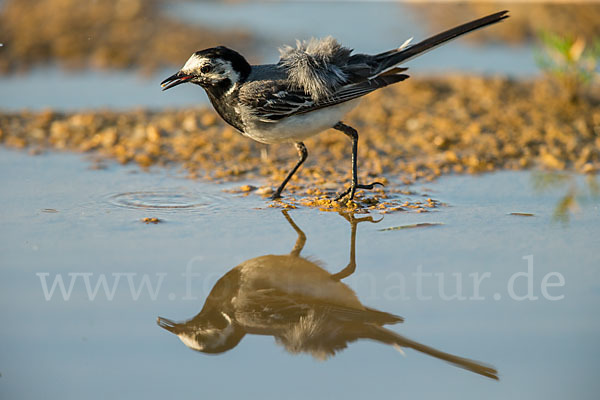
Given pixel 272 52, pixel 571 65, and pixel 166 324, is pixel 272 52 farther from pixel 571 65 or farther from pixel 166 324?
pixel 166 324

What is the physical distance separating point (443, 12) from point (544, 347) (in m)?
10.3

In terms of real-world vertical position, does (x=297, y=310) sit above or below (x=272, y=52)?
below

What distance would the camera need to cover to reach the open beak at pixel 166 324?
3.43m

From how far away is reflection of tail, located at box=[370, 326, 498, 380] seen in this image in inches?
121

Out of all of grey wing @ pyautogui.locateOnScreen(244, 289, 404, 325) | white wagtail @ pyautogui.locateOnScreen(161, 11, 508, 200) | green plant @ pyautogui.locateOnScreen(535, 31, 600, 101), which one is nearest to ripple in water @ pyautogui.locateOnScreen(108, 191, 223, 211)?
white wagtail @ pyautogui.locateOnScreen(161, 11, 508, 200)

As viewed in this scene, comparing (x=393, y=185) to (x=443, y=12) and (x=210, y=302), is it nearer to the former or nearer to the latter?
(x=210, y=302)

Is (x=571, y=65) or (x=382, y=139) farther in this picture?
(x=571, y=65)

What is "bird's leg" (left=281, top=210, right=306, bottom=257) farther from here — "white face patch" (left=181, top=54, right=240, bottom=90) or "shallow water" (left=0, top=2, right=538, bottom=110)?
"shallow water" (left=0, top=2, right=538, bottom=110)

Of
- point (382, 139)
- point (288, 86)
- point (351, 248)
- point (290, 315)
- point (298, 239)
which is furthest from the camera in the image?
point (382, 139)

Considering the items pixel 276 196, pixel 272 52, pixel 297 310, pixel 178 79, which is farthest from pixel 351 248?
pixel 272 52

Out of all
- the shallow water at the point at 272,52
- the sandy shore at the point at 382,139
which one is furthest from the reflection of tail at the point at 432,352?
the shallow water at the point at 272,52

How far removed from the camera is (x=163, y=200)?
5.35 meters

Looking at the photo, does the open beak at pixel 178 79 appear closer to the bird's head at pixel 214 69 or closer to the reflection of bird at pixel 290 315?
the bird's head at pixel 214 69

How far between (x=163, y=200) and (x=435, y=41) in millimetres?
2471
